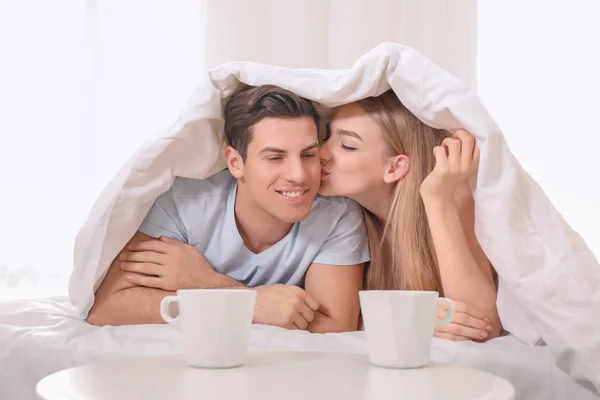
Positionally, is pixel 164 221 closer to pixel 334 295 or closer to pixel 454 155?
pixel 334 295

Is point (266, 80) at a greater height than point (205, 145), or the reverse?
point (266, 80)

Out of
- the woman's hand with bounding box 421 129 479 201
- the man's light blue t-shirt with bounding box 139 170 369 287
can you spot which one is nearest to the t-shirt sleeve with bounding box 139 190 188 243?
the man's light blue t-shirt with bounding box 139 170 369 287

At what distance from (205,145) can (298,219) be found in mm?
250

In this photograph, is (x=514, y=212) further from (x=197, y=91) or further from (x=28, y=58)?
(x=28, y=58)

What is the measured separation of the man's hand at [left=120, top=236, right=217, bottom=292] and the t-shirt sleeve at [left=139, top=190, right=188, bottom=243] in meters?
0.02

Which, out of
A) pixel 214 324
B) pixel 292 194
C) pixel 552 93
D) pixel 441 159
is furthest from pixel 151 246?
pixel 552 93

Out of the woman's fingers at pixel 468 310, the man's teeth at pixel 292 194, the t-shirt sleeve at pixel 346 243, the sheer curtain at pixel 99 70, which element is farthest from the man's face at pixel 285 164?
the sheer curtain at pixel 99 70

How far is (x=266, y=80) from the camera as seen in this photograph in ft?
5.13

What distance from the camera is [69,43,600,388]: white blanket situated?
1.27 m

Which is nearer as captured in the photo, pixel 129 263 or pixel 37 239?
pixel 129 263

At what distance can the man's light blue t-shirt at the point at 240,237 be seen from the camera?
1.64m

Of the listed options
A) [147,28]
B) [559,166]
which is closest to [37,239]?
[147,28]

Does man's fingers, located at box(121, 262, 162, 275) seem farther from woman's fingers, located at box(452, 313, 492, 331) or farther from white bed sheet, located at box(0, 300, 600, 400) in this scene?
woman's fingers, located at box(452, 313, 492, 331)

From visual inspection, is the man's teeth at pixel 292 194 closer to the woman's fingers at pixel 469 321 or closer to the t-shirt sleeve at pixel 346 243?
the t-shirt sleeve at pixel 346 243
